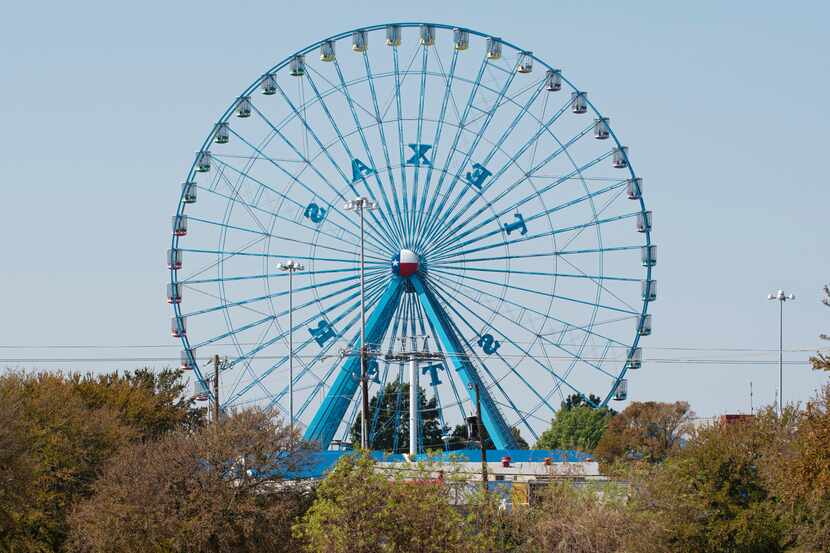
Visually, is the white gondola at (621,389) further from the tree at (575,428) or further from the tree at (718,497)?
the tree at (575,428)

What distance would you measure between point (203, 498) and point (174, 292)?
22.6 metres

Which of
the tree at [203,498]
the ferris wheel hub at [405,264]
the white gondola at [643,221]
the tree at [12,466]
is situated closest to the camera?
the tree at [12,466]

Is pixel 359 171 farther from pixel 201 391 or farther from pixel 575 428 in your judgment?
pixel 575 428

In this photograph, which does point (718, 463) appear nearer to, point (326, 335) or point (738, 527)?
A: point (738, 527)

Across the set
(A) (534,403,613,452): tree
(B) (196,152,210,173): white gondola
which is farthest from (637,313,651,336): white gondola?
(A) (534,403,613,452): tree

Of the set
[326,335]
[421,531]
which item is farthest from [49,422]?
[421,531]

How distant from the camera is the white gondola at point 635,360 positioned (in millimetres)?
69938

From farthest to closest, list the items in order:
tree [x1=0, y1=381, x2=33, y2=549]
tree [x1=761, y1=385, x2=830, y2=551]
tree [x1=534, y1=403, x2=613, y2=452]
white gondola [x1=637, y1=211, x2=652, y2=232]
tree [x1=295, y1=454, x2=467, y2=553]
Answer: tree [x1=534, y1=403, x2=613, y2=452] → white gondola [x1=637, y1=211, x2=652, y2=232] → tree [x1=0, y1=381, x2=33, y2=549] → tree [x1=295, y1=454, x2=467, y2=553] → tree [x1=761, y1=385, x2=830, y2=551]

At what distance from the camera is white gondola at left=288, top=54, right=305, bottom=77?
6950 cm

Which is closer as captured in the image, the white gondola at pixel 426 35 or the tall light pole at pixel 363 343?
the tall light pole at pixel 363 343

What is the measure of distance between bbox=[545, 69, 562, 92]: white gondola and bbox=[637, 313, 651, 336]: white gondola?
9731mm

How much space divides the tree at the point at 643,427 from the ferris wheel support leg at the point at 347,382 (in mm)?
34404

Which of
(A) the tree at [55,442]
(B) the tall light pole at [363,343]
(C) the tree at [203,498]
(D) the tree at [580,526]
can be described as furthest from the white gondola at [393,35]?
(D) the tree at [580,526]

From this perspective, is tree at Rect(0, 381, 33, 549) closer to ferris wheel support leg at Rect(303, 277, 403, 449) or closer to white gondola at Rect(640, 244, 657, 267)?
ferris wheel support leg at Rect(303, 277, 403, 449)
